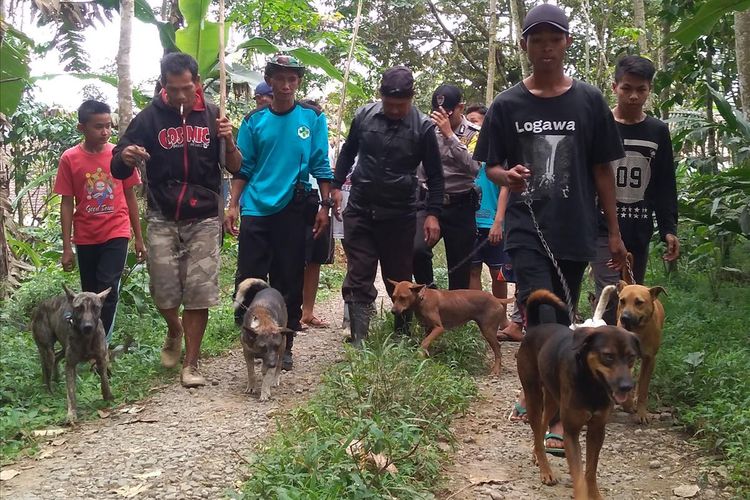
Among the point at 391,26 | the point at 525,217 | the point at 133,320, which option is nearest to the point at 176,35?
the point at 133,320

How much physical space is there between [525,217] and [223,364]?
3375 millimetres

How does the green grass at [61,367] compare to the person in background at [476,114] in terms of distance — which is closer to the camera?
the green grass at [61,367]

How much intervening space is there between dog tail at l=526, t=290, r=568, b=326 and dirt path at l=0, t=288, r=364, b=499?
181cm

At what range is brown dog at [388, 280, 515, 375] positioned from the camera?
6262 millimetres

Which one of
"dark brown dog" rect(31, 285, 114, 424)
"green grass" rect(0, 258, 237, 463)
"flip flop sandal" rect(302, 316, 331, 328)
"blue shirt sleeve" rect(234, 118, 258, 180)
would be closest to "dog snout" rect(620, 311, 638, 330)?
"blue shirt sleeve" rect(234, 118, 258, 180)

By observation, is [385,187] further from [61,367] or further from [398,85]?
[61,367]

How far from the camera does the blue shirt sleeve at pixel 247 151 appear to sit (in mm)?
6203

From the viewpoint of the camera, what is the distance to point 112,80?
852cm

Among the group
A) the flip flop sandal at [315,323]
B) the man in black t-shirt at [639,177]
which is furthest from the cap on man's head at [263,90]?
the man in black t-shirt at [639,177]

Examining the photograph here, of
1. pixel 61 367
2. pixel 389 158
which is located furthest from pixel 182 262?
pixel 389 158

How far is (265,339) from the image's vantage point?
18.6 ft

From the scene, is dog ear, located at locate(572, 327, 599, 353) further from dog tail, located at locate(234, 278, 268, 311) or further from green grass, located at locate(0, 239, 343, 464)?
dog tail, located at locate(234, 278, 268, 311)

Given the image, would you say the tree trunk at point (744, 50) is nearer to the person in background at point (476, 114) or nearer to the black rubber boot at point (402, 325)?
the person in background at point (476, 114)

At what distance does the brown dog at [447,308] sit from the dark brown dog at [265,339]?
40.3 inches
